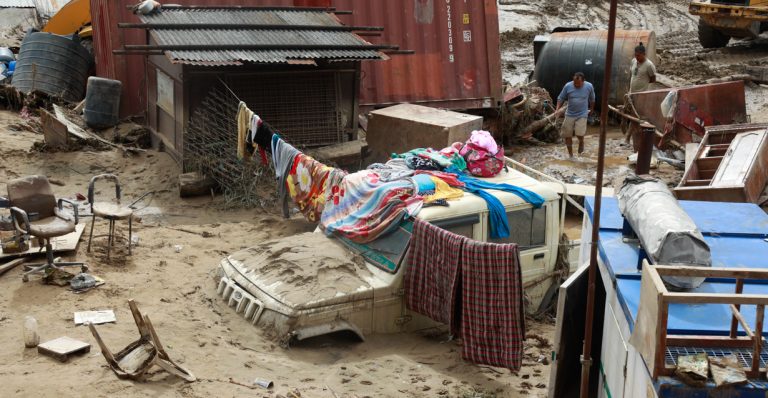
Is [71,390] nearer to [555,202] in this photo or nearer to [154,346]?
[154,346]

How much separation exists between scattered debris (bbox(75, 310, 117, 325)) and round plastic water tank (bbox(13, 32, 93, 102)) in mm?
9409

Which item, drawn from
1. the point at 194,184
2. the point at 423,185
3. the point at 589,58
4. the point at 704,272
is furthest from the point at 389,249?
the point at 589,58

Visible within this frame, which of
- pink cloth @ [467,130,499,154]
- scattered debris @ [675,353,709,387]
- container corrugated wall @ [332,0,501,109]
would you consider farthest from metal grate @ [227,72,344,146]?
scattered debris @ [675,353,709,387]

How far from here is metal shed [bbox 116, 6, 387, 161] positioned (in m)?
11.4

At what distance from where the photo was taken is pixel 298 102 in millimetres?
12383

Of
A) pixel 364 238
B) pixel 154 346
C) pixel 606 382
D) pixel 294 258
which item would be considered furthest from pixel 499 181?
pixel 154 346

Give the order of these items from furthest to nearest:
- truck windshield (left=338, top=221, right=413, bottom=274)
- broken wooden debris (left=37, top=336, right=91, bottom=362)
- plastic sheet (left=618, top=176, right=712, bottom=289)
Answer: truck windshield (left=338, top=221, right=413, bottom=274), broken wooden debris (left=37, top=336, right=91, bottom=362), plastic sheet (left=618, top=176, right=712, bottom=289)

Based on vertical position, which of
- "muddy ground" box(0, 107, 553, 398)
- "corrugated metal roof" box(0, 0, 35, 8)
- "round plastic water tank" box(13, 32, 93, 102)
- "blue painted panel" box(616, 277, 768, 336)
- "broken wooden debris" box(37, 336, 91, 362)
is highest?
"corrugated metal roof" box(0, 0, 35, 8)

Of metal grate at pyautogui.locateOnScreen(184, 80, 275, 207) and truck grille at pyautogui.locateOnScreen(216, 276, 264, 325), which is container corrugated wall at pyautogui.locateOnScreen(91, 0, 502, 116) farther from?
truck grille at pyautogui.locateOnScreen(216, 276, 264, 325)

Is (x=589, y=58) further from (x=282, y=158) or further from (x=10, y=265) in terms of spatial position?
(x=10, y=265)

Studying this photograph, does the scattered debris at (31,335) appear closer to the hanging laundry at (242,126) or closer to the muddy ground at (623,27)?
the hanging laundry at (242,126)

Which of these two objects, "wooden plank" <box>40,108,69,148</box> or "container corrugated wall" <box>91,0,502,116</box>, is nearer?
"wooden plank" <box>40,108,69,148</box>

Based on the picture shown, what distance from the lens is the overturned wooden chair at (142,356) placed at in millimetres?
6340

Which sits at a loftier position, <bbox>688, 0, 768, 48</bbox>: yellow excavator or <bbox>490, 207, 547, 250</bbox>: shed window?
<bbox>688, 0, 768, 48</bbox>: yellow excavator
